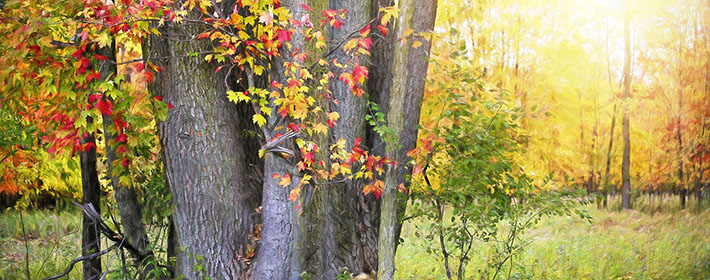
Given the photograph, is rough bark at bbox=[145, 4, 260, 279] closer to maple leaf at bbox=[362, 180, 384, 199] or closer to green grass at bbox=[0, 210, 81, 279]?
maple leaf at bbox=[362, 180, 384, 199]

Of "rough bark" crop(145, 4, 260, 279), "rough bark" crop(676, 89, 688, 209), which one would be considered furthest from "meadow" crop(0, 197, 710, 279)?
"rough bark" crop(145, 4, 260, 279)

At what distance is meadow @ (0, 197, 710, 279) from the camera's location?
19.4 feet

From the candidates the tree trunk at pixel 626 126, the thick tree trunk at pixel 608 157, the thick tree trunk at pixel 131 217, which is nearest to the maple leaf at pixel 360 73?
the thick tree trunk at pixel 131 217

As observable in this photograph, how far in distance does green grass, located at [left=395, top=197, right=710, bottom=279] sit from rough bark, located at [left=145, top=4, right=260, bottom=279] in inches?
80.3

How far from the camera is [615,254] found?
22.3 ft

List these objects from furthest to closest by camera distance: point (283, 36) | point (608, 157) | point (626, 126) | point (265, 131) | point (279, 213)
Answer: point (608, 157)
point (626, 126)
point (279, 213)
point (265, 131)
point (283, 36)

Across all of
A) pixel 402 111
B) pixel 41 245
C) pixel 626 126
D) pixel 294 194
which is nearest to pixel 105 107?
pixel 294 194

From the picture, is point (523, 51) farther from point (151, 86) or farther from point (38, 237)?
point (38, 237)

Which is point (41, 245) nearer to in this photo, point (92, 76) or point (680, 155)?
point (92, 76)

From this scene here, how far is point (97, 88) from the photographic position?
3.36 metres

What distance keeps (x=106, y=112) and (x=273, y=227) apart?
118 cm

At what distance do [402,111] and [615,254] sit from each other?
4.30 m

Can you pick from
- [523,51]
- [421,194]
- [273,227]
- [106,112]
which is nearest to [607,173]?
[523,51]

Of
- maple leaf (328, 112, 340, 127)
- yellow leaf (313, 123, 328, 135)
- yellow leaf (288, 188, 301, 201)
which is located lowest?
yellow leaf (288, 188, 301, 201)
